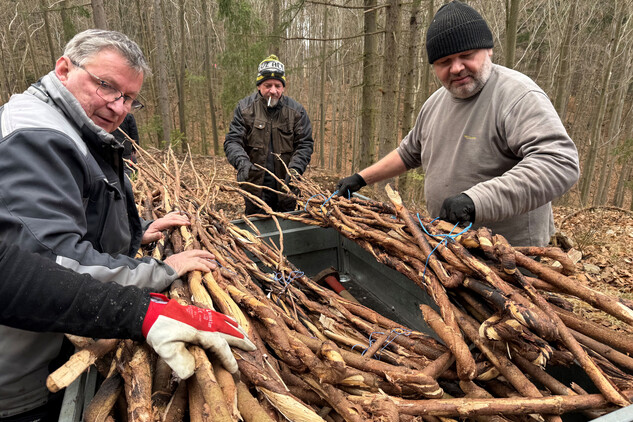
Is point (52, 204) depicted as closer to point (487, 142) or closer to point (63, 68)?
point (63, 68)

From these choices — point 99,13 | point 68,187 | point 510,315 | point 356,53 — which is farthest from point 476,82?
point 356,53

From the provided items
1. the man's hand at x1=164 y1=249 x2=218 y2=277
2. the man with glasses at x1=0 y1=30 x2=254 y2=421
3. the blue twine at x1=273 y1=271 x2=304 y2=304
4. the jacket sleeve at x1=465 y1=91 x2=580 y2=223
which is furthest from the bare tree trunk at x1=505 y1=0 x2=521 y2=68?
the man's hand at x1=164 y1=249 x2=218 y2=277

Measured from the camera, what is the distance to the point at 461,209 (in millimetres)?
1816

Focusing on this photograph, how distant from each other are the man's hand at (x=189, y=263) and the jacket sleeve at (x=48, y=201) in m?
0.30

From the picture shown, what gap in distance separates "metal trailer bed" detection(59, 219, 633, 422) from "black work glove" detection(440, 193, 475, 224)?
0.65 m

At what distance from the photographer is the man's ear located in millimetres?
1469

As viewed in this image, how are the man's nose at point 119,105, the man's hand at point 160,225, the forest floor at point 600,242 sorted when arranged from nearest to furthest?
the man's nose at point 119,105
the man's hand at point 160,225
the forest floor at point 600,242

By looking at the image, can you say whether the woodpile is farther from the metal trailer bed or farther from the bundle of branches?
the metal trailer bed

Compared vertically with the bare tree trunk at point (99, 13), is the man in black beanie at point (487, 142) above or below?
below

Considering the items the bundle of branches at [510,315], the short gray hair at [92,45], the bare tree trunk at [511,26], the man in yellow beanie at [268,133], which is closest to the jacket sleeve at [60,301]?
the short gray hair at [92,45]

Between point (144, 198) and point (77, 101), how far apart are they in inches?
68.7

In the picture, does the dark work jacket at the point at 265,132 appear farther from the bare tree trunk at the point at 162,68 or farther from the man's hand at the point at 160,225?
the bare tree trunk at the point at 162,68

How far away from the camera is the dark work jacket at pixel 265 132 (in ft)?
15.3

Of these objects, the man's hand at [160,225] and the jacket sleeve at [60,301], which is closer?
the jacket sleeve at [60,301]
